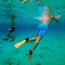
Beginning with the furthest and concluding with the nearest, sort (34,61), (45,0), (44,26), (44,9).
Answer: (44,9) → (45,0) → (34,61) → (44,26)

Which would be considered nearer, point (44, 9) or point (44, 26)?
point (44, 26)

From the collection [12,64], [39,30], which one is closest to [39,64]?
[12,64]

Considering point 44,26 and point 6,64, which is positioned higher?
point 44,26

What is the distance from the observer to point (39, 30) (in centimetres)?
929

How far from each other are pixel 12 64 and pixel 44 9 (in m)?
10.0

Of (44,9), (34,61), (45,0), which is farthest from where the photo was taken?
(44,9)

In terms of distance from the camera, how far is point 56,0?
691 inches

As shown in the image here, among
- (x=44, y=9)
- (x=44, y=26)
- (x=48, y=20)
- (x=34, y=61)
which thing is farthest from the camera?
(x=44, y=9)


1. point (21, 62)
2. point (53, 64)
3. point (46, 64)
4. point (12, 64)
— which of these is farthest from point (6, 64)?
point (53, 64)

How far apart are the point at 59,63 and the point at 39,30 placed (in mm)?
5444

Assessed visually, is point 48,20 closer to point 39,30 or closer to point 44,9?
point 39,30

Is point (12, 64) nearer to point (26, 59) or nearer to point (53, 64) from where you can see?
point (26, 59)

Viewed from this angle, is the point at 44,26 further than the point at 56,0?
No

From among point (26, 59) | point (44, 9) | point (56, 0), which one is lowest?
point (26, 59)
